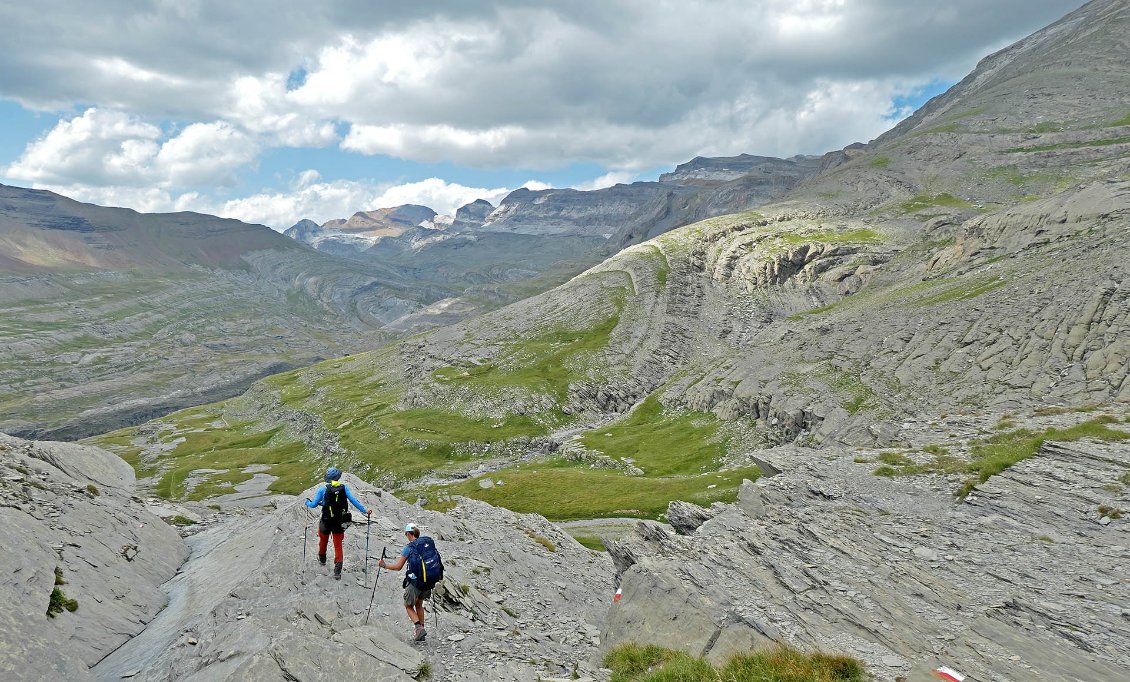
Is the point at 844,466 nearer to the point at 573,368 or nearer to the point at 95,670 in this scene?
the point at 95,670

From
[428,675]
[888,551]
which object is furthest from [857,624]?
Result: [428,675]

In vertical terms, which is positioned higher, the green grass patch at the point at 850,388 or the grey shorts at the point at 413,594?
the grey shorts at the point at 413,594

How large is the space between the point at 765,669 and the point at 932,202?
202 m

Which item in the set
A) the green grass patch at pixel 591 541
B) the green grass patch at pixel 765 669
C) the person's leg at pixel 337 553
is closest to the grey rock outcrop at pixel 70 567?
the person's leg at pixel 337 553

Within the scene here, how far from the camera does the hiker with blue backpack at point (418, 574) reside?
798 inches

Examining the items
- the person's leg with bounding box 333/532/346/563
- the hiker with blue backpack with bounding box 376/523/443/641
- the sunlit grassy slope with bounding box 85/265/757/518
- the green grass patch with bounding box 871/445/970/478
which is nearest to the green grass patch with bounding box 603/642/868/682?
the hiker with blue backpack with bounding box 376/523/443/641

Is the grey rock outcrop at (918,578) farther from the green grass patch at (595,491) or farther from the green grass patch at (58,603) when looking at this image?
the green grass patch at (595,491)

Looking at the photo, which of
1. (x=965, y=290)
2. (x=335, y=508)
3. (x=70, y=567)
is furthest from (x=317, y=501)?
(x=965, y=290)

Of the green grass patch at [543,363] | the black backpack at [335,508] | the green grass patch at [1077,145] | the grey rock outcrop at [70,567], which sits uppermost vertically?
the green grass patch at [1077,145]

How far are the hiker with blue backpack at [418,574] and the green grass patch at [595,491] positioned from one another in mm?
48407

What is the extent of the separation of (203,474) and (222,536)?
11367 centimetres

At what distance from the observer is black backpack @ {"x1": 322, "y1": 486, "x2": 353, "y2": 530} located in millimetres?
22297

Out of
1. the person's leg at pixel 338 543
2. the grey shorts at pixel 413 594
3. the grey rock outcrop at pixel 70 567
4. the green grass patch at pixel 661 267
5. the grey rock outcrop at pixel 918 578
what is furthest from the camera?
the green grass patch at pixel 661 267

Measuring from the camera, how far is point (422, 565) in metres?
20.5
